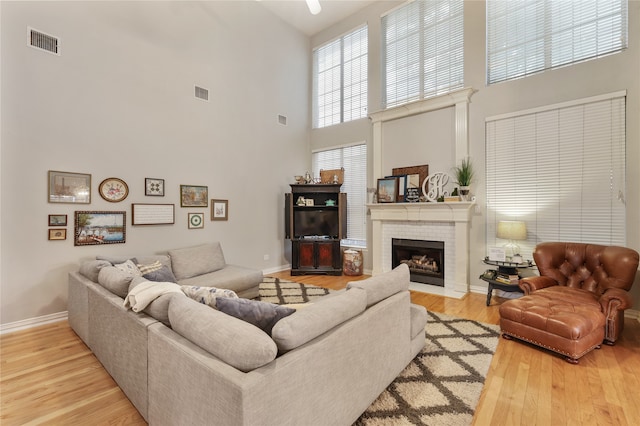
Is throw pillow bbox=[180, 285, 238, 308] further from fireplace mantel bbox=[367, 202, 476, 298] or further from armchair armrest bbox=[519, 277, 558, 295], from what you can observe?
fireplace mantel bbox=[367, 202, 476, 298]

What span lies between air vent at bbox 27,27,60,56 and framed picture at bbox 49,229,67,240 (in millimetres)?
2076

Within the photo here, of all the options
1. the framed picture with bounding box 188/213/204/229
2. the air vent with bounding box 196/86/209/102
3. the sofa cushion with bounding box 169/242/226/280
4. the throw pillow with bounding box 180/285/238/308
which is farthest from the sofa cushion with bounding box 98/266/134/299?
the air vent with bounding box 196/86/209/102

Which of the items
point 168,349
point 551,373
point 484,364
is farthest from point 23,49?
point 551,373

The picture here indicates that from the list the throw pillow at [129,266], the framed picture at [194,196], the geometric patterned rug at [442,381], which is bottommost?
the geometric patterned rug at [442,381]

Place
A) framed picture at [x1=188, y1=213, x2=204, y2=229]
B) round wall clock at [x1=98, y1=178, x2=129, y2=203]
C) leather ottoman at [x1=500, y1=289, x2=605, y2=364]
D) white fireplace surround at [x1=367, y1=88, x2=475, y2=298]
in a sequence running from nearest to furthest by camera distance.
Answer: leather ottoman at [x1=500, y1=289, x2=605, y2=364]
round wall clock at [x1=98, y1=178, x2=129, y2=203]
white fireplace surround at [x1=367, y1=88, x2=475, y2=298]
framed picture at [x1=188, y1=213, x2=204, y2=229]

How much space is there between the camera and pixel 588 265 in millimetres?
3121

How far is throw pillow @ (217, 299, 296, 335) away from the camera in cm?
144

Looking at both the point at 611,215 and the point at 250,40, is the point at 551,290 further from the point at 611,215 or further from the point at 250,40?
the point at 250,40

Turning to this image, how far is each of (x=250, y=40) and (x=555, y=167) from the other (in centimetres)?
545

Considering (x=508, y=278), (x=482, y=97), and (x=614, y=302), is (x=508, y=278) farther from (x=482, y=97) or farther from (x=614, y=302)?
(x=482, y=97)

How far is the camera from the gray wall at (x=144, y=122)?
3109 millimetres

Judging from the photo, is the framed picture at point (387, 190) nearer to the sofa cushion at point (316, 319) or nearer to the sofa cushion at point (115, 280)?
the sofa cushion at point (316, 319)

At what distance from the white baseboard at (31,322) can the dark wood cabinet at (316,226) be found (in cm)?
337

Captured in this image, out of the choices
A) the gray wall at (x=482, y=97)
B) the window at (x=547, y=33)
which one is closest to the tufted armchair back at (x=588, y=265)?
the gray wall at (x=482, y=97)
